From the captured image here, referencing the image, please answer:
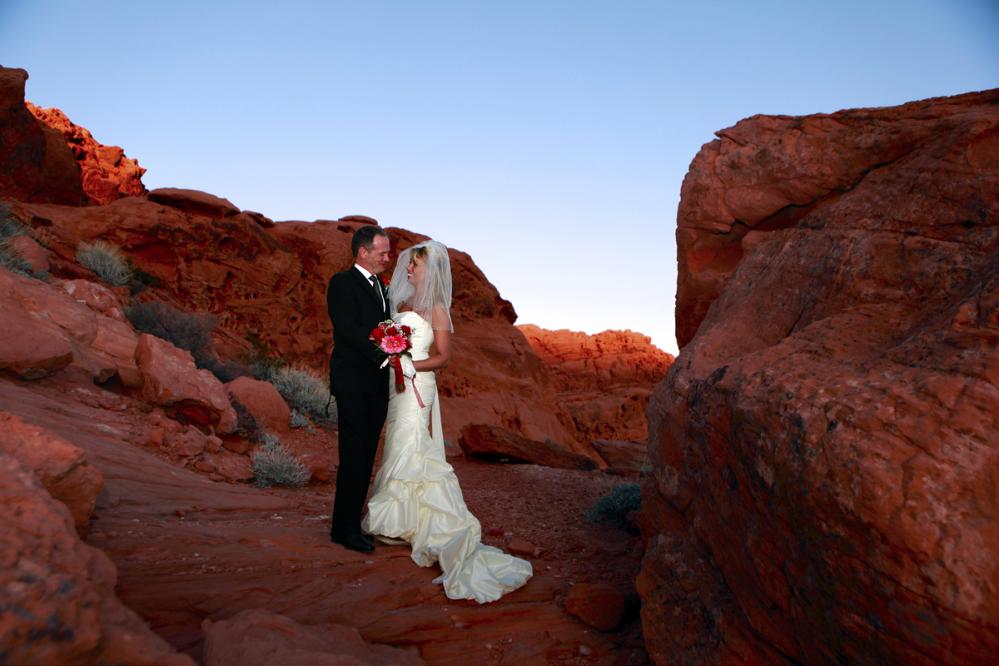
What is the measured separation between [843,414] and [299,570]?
3.36 meters

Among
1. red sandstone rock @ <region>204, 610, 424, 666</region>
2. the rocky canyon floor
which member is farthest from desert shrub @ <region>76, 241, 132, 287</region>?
red sandstone rock @ <region>204, 610, 424, 666</region>

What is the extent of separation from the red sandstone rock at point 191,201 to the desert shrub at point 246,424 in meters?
8.51

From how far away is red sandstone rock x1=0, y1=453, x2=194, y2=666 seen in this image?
1703 mm

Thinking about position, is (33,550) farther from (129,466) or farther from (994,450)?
(129,466)

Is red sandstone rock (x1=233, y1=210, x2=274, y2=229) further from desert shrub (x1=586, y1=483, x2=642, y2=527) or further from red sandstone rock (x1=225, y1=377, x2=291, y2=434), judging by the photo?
desert shrub (x1=586, y1=483, x2=642, y2=527)

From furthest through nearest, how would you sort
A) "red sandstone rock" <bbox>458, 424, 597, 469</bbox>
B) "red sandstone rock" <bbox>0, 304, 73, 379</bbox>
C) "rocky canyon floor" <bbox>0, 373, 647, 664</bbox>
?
"red sandstone rock" <bbox>458, 424, 597, 469</bbox>, "red sandstone rock" <bbox>0, 304, 73, 379</bbox>, "rocky canyon floor" <bbox>0, 373, 647, 664</bbox>

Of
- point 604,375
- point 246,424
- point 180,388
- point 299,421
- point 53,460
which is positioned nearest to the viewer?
point 53,460

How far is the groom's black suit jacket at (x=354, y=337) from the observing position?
503cm

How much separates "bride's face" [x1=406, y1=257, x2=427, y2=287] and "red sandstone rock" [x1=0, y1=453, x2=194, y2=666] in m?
3.25

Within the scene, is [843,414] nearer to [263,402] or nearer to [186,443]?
[186,443]

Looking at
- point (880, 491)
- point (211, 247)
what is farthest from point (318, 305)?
point (880, 491)

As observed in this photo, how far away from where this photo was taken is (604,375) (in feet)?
116

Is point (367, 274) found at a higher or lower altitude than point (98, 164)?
lower

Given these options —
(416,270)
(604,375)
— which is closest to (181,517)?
(416,270)
